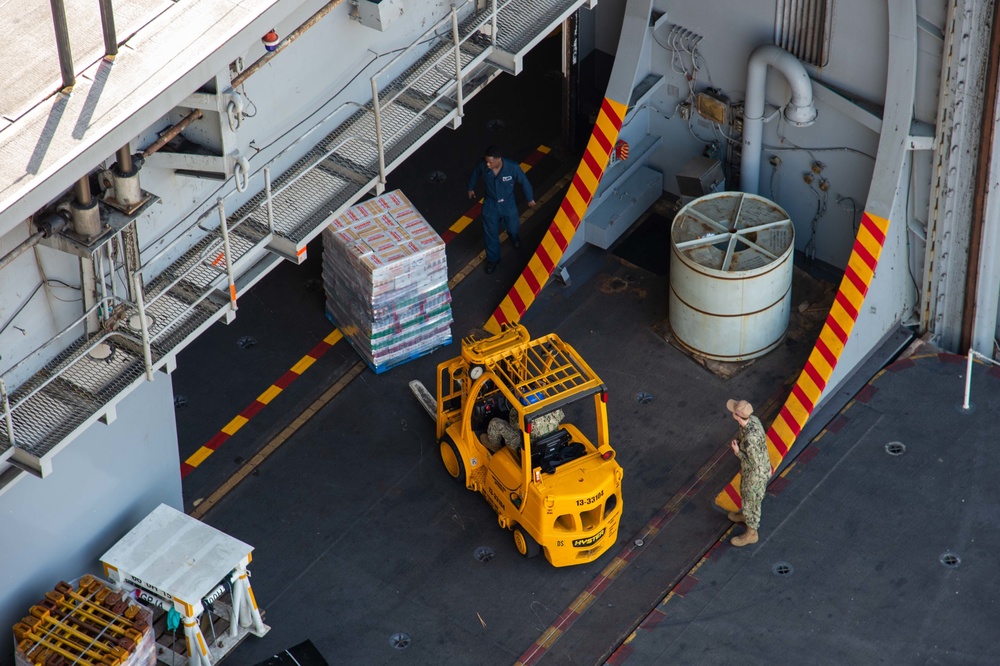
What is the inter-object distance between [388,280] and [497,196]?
5.92ft

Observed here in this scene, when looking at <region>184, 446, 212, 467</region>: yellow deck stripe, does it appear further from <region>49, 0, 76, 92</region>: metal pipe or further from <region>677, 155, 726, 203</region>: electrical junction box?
<region>49, 0, 76, 92</region>: metal pipe

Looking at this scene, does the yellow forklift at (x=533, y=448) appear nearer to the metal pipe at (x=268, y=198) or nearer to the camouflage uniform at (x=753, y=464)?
the camouflage uniform at (x=753, y=464)

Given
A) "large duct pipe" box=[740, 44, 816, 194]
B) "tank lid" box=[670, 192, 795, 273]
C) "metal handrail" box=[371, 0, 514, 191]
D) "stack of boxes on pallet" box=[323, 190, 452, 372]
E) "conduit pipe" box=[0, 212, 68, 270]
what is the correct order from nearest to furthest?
"conduit pipe" box=[0, 212, 68, 270] → "metal handrail" box=[371, 0, 514, 191] → "large duct pipe" box=[740, 44, 816, 194] → "stack of boxes on pallet" box=[323, 190, 452, 372] → "tank lid" box=[670, 192, 795, 273]

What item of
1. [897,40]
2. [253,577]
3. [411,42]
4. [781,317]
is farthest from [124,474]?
[897,40]

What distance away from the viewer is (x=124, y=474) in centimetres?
1321

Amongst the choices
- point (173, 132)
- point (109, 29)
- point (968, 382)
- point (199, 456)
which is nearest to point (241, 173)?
point (173, 132)

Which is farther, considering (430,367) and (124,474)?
(430,367)

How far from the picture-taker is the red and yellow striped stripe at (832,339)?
14.9 m

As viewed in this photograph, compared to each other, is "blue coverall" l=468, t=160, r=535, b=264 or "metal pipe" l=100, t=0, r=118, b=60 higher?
"metal pipe" l=100, t=0, r=118, b=60

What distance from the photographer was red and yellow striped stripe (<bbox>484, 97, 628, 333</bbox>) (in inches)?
647

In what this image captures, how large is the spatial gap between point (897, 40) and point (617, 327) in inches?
162

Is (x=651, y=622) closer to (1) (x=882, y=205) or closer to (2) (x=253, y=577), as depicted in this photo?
(2) (x=253, y=577)

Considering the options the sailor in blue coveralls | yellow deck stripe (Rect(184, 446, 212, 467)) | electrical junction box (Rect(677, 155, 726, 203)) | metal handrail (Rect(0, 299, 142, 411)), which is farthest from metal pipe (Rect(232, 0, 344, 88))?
electrical junction box (Rect(677, 155, 726, 203))

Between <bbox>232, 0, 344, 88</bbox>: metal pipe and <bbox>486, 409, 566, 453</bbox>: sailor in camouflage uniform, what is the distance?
4.01m
